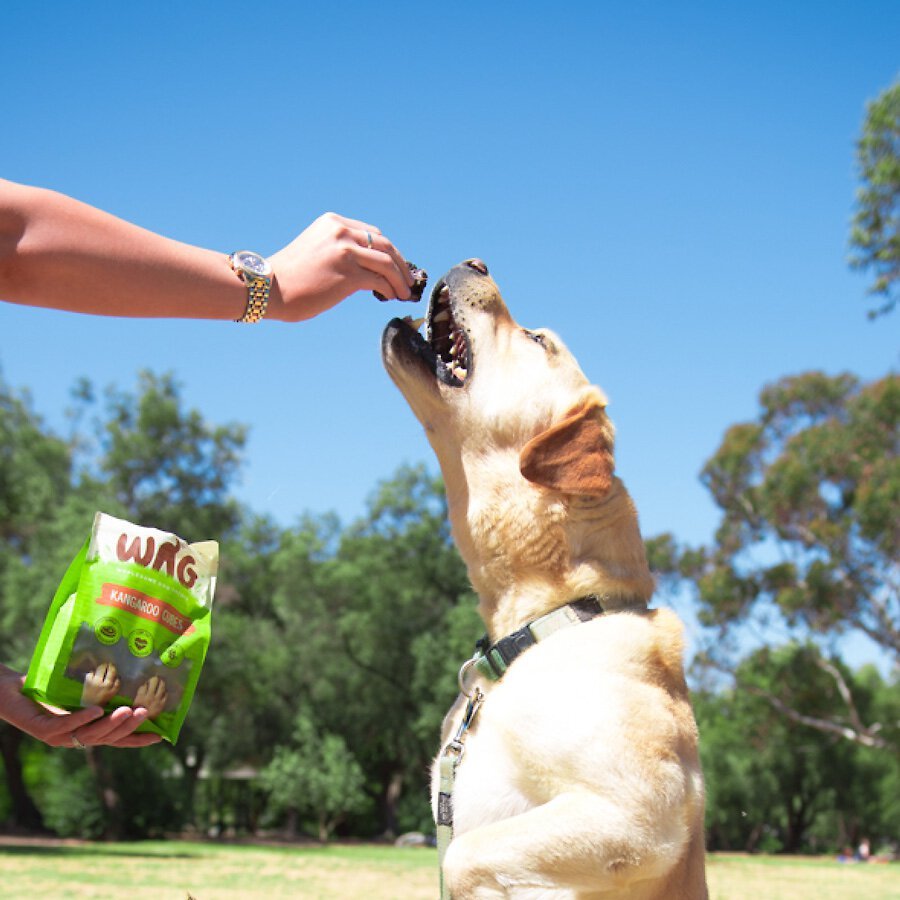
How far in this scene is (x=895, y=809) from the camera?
2253 inches

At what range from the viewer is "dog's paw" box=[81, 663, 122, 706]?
91.4 inches

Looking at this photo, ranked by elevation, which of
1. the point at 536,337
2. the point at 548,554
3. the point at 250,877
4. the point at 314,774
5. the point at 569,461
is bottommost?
the point at 250,877

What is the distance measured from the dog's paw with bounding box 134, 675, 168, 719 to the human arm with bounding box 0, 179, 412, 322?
2.88 feet

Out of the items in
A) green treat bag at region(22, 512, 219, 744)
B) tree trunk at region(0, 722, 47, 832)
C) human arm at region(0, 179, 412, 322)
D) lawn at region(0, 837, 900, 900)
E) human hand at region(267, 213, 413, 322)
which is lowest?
lawn at region(0, 837, 900, 900)

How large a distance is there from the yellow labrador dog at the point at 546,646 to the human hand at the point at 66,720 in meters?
0.92

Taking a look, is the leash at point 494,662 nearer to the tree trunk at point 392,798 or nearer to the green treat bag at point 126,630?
the green treat bag at point 126,630

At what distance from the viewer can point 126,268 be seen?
6.77ft

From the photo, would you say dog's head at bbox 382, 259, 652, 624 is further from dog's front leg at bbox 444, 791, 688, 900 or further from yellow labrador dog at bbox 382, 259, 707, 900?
dog's front leg at bbox 444, 791, 688, 900

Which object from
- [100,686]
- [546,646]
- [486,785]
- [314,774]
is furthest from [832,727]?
[100,686]

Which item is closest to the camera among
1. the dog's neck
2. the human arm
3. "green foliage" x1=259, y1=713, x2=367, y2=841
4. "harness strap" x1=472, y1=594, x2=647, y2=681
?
the human arm

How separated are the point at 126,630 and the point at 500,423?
5.35ft

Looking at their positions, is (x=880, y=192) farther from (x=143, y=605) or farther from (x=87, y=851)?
(x=87, y=851)

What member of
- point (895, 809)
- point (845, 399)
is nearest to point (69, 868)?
point (845, 399)

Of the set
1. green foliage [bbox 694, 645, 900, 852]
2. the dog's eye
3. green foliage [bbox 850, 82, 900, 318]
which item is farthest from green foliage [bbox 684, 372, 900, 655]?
the dog's eye
